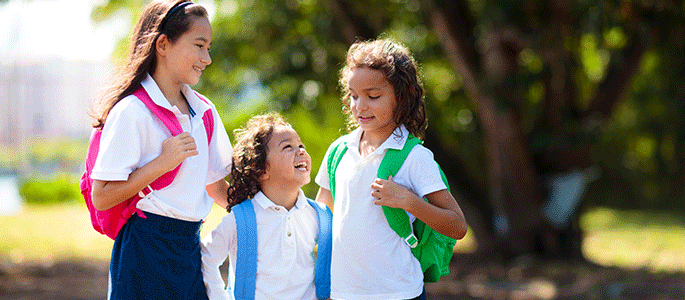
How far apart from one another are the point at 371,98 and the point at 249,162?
1.61 feet

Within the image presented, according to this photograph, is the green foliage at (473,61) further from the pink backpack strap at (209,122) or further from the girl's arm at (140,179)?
the girl's arm at (140,179)

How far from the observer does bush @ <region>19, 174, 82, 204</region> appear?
1781cm

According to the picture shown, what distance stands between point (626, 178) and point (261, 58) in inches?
475

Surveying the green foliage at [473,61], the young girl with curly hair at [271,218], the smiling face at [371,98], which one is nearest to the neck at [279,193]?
the young girl with curly hair at [271,218]

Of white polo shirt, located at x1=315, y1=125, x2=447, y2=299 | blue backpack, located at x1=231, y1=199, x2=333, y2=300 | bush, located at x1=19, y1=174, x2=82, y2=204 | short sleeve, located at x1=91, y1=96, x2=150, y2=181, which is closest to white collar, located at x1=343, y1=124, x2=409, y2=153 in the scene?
white polo shirt, located at x1=315, y1=125, x2=447, y2=299

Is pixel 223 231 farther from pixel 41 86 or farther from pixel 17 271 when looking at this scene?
pixel 41 86

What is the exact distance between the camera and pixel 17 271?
7488 millimetres

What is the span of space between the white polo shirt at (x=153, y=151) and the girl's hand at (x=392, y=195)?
0.56m

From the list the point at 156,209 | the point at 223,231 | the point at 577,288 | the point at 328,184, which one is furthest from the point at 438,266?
the point at 577,288

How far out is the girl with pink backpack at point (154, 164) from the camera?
6.34 feet

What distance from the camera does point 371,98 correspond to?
2.20 m

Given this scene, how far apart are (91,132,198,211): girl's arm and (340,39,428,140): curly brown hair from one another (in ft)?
2.12

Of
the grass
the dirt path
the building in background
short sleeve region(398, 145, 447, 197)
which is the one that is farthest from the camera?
the building in background

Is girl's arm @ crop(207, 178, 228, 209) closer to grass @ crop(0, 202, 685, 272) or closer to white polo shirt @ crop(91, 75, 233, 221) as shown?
white polo shirt @ crop(91, 75, 233, 221)
